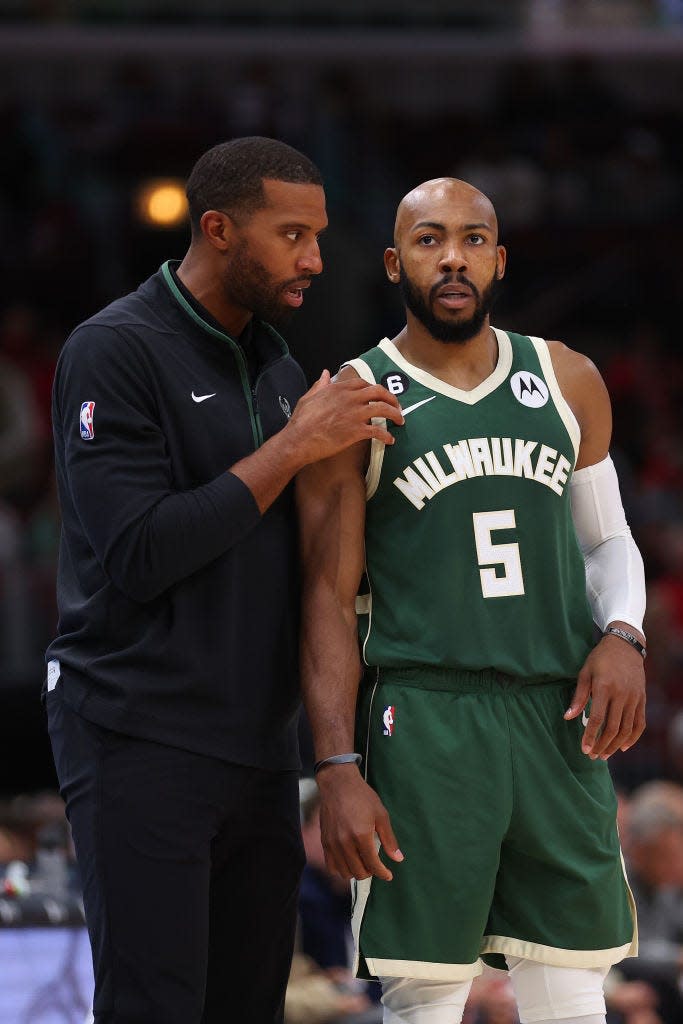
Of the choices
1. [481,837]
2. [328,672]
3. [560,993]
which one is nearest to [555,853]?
[481,837]

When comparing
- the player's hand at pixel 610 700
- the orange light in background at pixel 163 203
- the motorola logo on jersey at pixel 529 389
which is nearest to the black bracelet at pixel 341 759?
the player's hand at pixel 610 700

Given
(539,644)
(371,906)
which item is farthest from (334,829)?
(539,644)

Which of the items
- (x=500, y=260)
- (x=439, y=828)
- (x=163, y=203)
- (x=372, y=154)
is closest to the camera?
(x=439, y=828)

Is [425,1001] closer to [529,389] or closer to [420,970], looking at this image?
[420,970]

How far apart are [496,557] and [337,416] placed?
0.44 m

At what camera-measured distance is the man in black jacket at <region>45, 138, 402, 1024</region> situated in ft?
9.44

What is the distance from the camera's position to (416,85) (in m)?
14.1

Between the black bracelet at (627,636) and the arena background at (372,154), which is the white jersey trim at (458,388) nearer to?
the black bracelet at (627,636)

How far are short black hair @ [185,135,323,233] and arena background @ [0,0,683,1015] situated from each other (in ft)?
19.7

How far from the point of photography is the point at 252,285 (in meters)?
3.11

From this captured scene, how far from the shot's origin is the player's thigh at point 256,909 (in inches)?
122

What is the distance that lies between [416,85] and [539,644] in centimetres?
1170

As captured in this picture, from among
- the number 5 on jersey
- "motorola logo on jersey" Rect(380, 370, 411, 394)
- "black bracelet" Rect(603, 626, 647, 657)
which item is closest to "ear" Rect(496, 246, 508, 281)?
"motorola logo on jersey" Rect(380, 370, 411, 394)

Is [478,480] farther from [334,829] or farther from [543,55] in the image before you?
[543,55]
